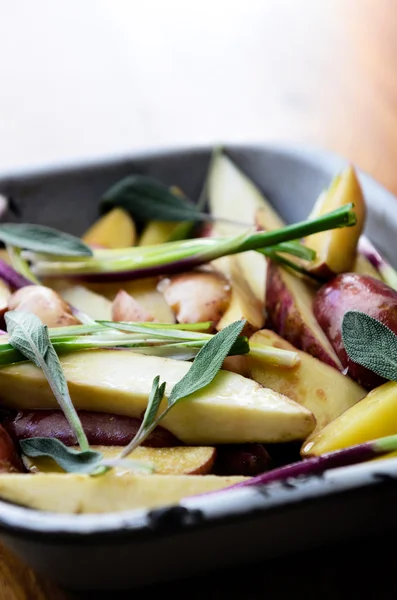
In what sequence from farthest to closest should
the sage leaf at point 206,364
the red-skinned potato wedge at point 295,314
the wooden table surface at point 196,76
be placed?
the wooden table surface at point 196,76
the red-skinned potato wedge at point 295,314
the sage leaf at point 206,364

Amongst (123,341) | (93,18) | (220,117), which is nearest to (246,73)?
(220,117)

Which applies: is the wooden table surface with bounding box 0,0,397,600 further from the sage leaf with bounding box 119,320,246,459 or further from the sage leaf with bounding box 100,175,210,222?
the sage leaf with bounding box 119,320,246,459

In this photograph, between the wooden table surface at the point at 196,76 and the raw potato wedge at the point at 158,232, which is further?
the wooden table surface at the point at 196,76

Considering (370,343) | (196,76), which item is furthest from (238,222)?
(196,76)

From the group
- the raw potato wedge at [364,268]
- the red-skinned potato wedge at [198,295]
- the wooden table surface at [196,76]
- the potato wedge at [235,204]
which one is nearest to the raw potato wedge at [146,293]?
the red-skinned potato wedge at [198,295]

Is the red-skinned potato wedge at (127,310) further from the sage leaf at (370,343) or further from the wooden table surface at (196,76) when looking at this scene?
the wooden table surface at (196,76)

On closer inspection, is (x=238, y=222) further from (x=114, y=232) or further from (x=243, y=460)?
(x=243, y=460)

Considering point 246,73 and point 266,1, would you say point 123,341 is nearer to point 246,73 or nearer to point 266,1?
point 246,73
